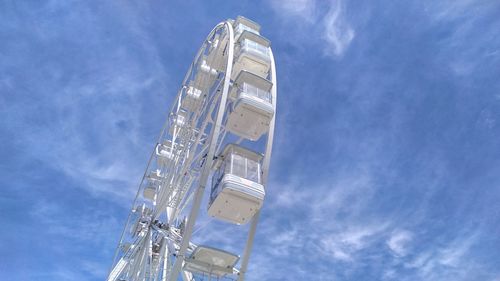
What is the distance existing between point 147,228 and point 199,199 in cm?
833

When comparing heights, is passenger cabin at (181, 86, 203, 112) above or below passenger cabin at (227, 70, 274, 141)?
above

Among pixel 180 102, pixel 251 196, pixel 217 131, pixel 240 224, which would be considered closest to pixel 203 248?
pixel 240 224

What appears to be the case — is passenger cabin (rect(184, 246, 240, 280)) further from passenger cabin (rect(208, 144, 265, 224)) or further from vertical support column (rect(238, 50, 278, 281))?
passenger cabin (rect(208, 144, 265, 224))

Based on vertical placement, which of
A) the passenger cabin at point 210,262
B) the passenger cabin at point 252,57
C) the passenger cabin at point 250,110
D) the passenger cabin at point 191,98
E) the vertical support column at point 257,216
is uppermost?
the passenger cabin at point 191,98

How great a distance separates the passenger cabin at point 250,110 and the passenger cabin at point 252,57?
120cm

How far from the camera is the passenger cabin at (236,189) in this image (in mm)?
11484

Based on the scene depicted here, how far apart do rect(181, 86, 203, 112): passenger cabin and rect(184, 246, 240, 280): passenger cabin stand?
355 inches

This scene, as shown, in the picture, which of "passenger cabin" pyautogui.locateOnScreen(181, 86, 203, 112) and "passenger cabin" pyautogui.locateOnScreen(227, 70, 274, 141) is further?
"passenger cabin" pyautogui.locateOnScreen(181, 86, 203, 112)

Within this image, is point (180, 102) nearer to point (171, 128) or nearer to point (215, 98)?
point (171, 128)

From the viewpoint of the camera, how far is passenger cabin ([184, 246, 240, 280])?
11875 millimetres

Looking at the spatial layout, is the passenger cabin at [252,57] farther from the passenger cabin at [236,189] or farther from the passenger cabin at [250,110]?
the passenger cabin at [236,189]

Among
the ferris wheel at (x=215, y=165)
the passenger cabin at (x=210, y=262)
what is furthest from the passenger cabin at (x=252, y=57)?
the passenger cabin at (x=210, y=262)

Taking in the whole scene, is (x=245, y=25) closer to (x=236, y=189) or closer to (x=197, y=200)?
(x=236, y=189)

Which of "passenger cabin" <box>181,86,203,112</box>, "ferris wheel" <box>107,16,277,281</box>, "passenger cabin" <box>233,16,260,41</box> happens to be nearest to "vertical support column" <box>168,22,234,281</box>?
"ferris wheel" <box>107,16,277,281</box>
